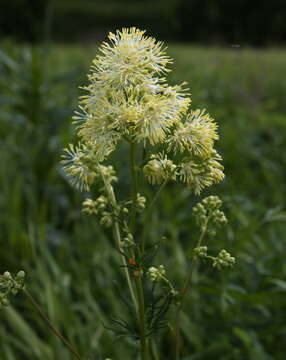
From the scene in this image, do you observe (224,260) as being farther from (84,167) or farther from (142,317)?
(84,167)

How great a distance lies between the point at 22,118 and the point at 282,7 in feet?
108

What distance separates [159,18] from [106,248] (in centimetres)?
6112

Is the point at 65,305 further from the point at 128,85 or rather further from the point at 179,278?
the point at 128,85

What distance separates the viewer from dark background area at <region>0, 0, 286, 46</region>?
12922 millimetres

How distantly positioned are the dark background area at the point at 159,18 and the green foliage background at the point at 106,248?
1.10 m

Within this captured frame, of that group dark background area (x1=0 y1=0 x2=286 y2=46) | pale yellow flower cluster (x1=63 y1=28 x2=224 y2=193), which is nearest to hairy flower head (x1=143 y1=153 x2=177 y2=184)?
pale yellow flower cluster (x1=63 y1=28 x2=224 y2=193)

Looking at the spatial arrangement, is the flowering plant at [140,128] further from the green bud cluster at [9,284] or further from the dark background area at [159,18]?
the dark background area at [159,18]

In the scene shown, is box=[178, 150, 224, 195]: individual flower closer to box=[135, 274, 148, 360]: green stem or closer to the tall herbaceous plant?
the tall herbaceous plant

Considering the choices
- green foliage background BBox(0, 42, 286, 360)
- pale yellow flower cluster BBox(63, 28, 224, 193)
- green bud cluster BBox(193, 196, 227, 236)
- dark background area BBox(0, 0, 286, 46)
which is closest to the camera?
pale yellow flower cluster BBox(63, 28, 224, 193)

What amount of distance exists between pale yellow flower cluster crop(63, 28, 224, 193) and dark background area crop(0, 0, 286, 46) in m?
3.25

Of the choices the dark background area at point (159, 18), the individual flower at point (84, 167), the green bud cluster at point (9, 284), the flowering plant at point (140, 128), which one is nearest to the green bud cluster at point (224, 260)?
the flowering plant at point (140, 128)

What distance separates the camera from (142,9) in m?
69.7

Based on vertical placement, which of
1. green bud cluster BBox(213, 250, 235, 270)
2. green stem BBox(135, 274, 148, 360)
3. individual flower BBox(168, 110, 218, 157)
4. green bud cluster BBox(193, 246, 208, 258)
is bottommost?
green stem BBox(135, 274, 148, 360)

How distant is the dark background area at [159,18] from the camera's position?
12.9 m
